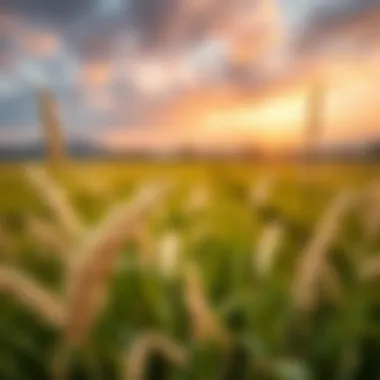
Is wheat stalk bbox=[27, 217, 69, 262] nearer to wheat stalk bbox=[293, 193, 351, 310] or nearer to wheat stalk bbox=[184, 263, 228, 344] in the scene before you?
wheat stalk bbox=[184, 263, 228, 344]

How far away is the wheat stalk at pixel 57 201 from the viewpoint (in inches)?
37.7

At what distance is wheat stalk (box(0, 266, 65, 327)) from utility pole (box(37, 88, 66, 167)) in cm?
17

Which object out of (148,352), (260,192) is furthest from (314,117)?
(148,352)

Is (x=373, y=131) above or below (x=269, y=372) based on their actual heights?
above

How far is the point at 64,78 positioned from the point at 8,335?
0.36 metres

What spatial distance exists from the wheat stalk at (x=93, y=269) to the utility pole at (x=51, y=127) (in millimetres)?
121

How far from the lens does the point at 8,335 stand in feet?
3.15

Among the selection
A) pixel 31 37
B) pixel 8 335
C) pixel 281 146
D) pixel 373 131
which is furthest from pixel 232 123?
pixel 8 335

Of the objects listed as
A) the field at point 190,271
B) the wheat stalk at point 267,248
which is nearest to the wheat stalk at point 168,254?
the field at point 190,271

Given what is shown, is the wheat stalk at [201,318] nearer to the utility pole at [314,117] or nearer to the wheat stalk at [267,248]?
the wheat stalk at [267,248]

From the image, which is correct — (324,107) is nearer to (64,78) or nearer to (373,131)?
(373,131)

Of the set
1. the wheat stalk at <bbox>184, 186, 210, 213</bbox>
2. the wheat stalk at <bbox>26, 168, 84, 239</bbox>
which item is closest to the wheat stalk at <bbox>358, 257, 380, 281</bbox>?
the wheat stalk at <bbox>184, 186, 210, 213</bbox>

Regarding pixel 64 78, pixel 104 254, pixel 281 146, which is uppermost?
pixel 64 78

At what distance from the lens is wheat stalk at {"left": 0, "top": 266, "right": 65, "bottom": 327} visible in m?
0.94
